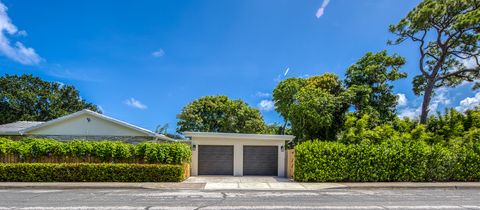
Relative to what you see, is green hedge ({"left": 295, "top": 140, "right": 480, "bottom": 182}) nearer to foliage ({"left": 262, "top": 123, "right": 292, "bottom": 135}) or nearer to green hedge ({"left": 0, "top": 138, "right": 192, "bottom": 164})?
green hedge ({"left": 0, "top": 138, "right": 192, "bottom": 164})

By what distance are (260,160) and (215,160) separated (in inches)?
96.2

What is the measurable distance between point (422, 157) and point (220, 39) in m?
11.9

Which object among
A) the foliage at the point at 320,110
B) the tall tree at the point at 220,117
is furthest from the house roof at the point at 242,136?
the tall tree at the point at 220,117

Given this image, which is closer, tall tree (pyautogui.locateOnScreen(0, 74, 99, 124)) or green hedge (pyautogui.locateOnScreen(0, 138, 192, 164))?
green hedge (pyautogui.locateOnScreen(0, 138, 192, 164))

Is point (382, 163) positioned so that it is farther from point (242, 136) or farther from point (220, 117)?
point (220, 117)

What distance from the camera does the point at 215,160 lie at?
17422 mm

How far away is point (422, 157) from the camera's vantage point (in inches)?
553

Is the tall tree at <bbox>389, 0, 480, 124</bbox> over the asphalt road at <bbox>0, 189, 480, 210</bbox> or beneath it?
over

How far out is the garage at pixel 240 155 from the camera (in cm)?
1730

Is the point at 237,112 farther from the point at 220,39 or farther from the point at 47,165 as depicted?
the point at 47,165

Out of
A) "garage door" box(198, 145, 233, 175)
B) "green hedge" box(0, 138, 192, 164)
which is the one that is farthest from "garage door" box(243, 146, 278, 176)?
"green hedge" box(0, 138, 192, 164)

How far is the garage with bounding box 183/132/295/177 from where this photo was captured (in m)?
17.3

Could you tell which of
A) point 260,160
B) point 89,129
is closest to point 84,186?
point 89,129

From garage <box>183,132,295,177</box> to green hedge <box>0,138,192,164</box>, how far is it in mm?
3513
